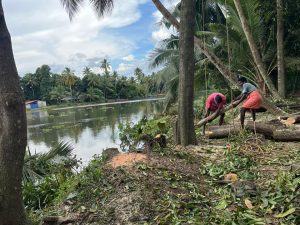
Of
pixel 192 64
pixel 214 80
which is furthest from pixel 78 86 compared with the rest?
pixel 192 64

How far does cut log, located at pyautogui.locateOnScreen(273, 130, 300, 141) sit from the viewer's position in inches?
318

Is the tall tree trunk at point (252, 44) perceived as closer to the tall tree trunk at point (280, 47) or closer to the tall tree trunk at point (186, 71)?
the tall tree trunk at point (280, 47)

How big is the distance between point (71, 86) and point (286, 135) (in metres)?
72.8

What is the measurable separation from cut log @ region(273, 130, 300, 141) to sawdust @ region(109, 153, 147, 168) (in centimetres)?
355

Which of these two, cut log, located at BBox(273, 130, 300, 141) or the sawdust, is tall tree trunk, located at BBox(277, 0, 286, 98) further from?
the sawdust

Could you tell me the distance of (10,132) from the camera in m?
4.00

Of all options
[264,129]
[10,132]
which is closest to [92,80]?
[264,129]

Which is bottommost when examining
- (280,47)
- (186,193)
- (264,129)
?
(186,193)

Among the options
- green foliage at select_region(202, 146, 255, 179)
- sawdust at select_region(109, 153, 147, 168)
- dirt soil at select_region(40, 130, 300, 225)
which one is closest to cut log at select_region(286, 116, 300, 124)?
dirt soil at select_region(40, 130, 300, 225)

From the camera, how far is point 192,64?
838 centimetres

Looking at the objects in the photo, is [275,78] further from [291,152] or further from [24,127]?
[24,127]

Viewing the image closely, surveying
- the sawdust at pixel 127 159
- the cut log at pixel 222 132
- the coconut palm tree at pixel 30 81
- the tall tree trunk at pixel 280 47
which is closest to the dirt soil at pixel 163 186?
the sawdust at pixel 127 159

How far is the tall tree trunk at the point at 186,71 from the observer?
8.11 metres

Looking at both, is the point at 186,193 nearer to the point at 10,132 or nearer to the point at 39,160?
the point at 10,132
